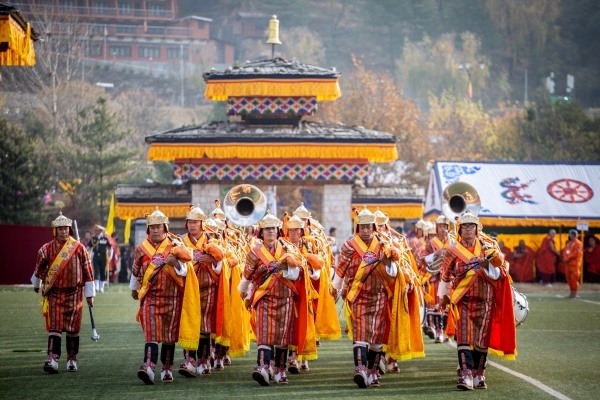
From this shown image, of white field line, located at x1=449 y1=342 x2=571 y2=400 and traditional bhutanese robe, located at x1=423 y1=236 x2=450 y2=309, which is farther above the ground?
traditional bhutanese robe, located at x1=423 y1=236 x2=450 y2=309

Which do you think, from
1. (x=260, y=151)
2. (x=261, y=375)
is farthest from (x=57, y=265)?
(x=260, y=151)

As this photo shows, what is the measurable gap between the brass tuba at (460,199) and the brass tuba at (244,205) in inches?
102

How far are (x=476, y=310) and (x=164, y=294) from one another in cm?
345

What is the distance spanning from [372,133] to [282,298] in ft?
62.3

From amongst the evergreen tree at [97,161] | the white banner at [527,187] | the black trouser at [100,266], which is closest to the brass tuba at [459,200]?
the black trouser at [100,266]

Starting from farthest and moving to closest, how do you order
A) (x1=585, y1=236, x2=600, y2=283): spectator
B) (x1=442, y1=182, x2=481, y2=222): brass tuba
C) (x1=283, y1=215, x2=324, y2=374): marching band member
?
(x1=585, y1=236, x2=600, y2=283): spectator, (x1=442, y1=182, x2=481, y2=222): brass tuba, (x1=283, y1=215, x2=324, y2=374): marching band member

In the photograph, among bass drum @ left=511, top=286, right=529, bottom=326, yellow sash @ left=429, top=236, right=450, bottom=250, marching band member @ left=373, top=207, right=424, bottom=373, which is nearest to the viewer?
marching band member @ left=373, top=207, right=424, bottom=373

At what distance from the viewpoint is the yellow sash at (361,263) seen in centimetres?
1138

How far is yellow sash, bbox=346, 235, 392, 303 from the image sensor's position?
11375 mm

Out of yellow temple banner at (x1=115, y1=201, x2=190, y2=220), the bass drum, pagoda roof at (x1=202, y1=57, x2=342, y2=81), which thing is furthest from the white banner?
the bass drum

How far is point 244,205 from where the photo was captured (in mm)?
14109

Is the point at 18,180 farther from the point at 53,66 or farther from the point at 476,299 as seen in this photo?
the point at 53,66

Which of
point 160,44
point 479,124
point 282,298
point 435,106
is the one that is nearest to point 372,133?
point 282,298

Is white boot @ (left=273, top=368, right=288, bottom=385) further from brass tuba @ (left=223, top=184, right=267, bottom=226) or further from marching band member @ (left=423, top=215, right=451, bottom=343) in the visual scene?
marching band member @ (left=423, top=215, right=451, bottom=343)
